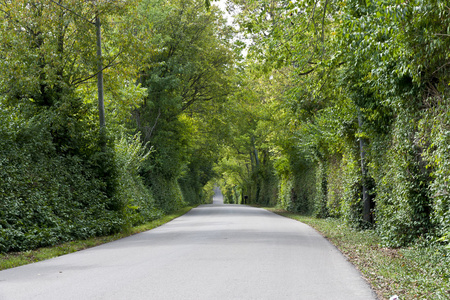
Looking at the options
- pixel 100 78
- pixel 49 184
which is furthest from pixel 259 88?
pixel 49 184

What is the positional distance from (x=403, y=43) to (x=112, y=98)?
45.7 feet

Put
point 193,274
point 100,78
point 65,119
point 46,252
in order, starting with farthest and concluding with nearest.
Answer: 1. point 100,78
2. point 65,119
3. point 46,252
4. point 193,274

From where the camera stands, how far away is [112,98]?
766 inches

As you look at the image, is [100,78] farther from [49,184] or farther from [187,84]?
[187,84]

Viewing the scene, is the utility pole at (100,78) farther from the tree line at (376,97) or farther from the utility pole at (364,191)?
the utility pole at (364,191)

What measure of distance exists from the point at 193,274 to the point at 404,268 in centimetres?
380

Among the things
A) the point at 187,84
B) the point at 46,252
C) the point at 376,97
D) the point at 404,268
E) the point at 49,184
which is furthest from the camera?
the point at 187,84

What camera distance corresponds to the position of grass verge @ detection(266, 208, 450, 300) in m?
6.22

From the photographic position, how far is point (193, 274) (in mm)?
7562

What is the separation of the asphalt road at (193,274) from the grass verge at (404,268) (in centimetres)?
32

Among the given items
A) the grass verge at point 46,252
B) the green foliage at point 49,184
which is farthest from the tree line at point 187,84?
the grass verge at point 46,252

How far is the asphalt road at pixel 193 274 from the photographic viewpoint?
6195 millimetres

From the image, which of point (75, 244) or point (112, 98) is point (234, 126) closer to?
point (112, 98)

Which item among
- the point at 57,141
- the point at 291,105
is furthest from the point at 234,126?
the point at 57,141
